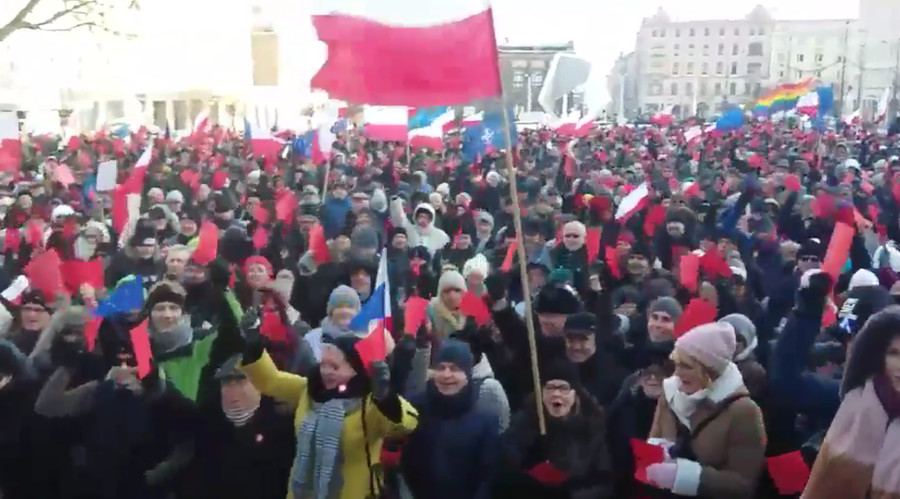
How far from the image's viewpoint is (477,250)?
7.72m

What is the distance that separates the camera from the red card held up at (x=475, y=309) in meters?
4.65

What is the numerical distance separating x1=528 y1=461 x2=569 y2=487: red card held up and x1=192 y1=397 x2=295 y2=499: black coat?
91cm

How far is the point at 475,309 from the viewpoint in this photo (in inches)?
184

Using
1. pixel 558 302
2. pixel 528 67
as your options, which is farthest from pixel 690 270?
pixel 528 67

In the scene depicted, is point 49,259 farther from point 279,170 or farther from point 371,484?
point 279,170

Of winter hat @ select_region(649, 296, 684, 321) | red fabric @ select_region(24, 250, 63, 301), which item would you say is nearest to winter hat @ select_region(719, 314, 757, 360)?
winter hat @ select_region(649, 296, 684, 321)

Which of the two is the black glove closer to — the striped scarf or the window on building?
the striped scarf

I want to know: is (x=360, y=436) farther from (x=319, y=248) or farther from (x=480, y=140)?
(x=480, y=140)

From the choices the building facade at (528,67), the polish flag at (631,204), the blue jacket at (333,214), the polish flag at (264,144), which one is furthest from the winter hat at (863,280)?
the building facade at (528,67)

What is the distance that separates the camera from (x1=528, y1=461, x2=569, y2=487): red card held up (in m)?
3.30

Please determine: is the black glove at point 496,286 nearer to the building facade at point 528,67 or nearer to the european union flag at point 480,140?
the european union flag at point 480,140

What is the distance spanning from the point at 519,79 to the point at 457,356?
71.8 metres

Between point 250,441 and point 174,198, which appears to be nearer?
point 250,441

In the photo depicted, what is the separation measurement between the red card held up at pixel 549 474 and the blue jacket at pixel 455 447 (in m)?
0.17
